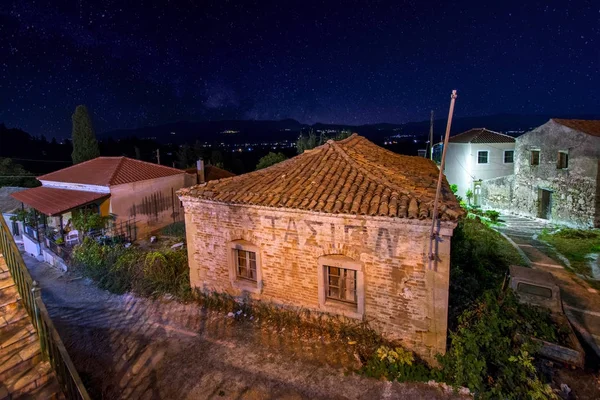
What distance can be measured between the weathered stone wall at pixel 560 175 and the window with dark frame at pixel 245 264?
20929 millimetres

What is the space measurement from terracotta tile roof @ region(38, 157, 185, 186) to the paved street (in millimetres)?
19626

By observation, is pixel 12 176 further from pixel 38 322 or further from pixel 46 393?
pixel 46 393

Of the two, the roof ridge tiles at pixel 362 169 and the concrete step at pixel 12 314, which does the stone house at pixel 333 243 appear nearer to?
the roof ridge tiles at pixel 362 169

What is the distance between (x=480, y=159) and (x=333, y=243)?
2472 centimetres

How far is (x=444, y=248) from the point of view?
25.4 ft

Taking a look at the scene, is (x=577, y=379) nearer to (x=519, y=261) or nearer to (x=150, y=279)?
(x=519, y=261)

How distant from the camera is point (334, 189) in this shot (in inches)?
369

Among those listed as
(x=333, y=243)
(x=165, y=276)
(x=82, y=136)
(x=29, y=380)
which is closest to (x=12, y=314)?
(x=29, y=380)

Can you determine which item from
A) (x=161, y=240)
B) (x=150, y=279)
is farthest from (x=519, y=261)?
(x=161, y=240)

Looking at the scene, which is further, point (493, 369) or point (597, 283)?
point (597, 283)

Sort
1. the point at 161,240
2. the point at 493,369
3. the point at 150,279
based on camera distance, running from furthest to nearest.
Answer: the point at 161,240 < the point at 150,279 < the point at 493,369

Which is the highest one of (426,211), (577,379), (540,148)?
(540,148)

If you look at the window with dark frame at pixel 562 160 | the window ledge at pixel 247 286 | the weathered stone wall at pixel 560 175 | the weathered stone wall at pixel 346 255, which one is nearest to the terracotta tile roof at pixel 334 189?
the weathered stone wall at pixel 346 255

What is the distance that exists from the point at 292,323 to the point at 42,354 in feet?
19.3
